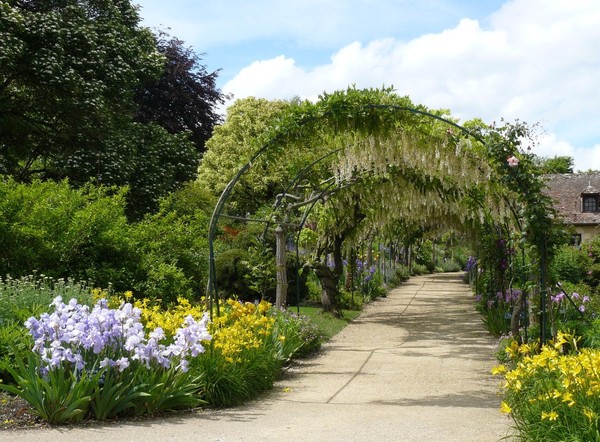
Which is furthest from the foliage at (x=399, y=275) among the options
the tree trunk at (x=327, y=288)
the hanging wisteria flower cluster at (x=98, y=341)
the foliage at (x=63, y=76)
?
the hanging wisteria flower cluster at (x=98, y=341)

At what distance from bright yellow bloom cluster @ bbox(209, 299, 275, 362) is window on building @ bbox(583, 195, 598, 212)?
33.0 metres

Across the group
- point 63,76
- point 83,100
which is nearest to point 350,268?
point 83,100

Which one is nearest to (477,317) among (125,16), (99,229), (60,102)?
(99,229)

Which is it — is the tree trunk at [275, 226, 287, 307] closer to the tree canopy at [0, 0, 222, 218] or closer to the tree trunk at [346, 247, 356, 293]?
the tree canopy at [0, 0, 222, 218]

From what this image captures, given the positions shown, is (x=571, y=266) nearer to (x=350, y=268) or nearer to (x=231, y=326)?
(x=350, y=268)

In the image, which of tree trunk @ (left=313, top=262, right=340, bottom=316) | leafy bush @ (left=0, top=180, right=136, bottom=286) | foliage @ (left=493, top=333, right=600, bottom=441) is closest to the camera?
foliage @ (left=493, top=333, right=600, bottom=441)

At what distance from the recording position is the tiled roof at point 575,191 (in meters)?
37.6

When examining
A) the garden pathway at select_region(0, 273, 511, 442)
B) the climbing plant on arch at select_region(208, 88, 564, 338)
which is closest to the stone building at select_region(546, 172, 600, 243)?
the garden pathway at select_region(0, 273, 511, 442)

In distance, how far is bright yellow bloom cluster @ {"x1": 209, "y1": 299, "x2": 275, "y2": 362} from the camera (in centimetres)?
714


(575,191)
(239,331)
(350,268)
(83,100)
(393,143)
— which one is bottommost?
(239,331)

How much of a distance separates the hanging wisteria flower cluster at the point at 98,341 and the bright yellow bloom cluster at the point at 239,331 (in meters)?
0.68

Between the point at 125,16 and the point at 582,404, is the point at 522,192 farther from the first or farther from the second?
the point at 125,16

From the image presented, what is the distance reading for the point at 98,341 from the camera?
19.3ft

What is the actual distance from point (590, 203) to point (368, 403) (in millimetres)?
34798
